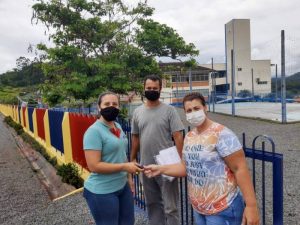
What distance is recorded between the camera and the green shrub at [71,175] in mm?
6871

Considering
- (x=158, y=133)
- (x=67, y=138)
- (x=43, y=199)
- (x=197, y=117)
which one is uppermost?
(x=197, y=117)

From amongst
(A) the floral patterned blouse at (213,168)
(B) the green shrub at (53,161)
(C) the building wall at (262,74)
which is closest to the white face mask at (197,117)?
(A) the floral patterned blouse at (213,168)

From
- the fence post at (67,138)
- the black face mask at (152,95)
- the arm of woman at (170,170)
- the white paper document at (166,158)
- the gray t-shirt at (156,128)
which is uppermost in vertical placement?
the black face mask at (152,95)

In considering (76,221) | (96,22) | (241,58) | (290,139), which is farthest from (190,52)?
(241,58)

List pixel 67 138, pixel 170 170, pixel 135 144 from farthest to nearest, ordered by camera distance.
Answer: pixel 67 138 → pixel 135 144 → pixel 170 170

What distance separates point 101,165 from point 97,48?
427 inches

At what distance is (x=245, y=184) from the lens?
2146 mm

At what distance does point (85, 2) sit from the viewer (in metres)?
12.8

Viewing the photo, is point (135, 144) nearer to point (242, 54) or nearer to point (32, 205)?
point (32, 205)

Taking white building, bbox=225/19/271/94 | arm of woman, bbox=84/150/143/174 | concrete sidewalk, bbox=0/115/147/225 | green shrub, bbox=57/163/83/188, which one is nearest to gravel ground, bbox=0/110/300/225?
concrete sidewalk, bbox=0/115/147/225

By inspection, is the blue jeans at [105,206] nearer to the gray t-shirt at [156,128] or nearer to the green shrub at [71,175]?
the gray t-shirt at [156,128]

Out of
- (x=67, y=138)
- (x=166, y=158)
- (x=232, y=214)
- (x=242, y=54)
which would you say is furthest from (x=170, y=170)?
(x=242, y=54)

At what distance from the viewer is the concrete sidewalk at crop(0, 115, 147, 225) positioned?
5.04 meters

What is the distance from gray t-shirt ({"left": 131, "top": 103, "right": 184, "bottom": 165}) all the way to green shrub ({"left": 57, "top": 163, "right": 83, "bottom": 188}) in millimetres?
3709
